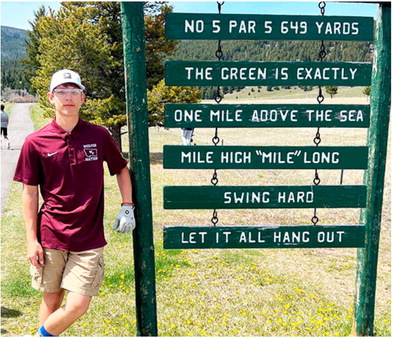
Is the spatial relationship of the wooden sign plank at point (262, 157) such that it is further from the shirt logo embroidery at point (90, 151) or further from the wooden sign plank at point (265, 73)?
the shirt logo embroidery at point (90, 151)

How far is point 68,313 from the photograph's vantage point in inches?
133

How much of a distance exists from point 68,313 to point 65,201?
2.76 feet

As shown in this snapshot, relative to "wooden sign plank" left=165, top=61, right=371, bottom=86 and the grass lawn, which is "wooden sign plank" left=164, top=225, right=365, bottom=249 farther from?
"wooden sign plank" left=165, top=61, right=371, bottom=86

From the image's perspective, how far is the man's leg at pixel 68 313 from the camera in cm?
336

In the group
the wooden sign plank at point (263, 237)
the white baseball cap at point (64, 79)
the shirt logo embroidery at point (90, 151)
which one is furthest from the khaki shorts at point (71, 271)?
the white baseball cap at point (64, 79)

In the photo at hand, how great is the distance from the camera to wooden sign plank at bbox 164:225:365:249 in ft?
13.3

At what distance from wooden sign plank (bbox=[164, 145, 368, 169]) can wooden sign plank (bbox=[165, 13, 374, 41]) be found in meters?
0.95

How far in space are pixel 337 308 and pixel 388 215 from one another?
5.74m

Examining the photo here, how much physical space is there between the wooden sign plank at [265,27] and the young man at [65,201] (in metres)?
1.05

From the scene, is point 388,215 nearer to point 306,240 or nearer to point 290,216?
point 290,216

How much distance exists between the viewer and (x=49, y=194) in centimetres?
333

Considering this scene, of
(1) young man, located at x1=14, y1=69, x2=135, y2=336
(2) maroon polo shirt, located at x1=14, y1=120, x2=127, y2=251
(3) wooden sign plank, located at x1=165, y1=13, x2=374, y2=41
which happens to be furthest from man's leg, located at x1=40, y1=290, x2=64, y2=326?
(3) wooden sign plank, located at x1=165, y1=13, x2=374, y2=41

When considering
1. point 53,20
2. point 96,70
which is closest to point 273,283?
point 96,70

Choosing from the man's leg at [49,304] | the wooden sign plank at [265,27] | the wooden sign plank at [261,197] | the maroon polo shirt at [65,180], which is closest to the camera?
the maroon polo shirt at [65,180]
